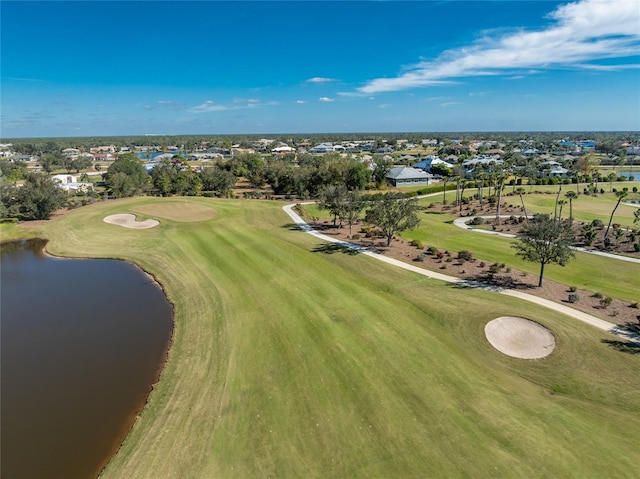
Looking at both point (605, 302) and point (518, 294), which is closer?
point (605, 302)

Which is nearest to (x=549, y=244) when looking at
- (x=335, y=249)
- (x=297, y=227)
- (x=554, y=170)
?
(x=335, y=249)

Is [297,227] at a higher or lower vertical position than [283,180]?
lower

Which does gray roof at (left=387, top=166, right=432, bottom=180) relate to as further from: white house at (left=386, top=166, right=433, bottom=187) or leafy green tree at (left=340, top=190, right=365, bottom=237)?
leafy green tree at (left=340, top=190, right=365, bottom=237)

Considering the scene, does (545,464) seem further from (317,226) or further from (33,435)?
(317,226)

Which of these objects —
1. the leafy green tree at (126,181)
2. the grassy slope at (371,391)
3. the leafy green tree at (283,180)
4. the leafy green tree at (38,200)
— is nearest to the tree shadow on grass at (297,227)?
the grassy slope at (371,391)

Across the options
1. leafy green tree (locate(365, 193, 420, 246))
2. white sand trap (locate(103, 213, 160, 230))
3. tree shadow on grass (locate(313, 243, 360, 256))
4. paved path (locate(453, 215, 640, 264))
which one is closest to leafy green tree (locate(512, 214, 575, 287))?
leafy green tree (locate(365, 193, 420, 246))

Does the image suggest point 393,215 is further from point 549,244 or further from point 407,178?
point 407,178

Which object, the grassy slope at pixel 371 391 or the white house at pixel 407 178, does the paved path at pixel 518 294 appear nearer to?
the grassy slope at pixel 371 391
